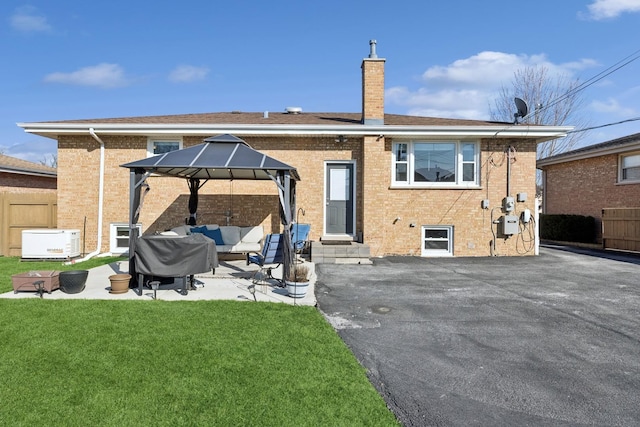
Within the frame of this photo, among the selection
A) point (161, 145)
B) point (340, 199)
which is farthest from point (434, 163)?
point (161, 145)

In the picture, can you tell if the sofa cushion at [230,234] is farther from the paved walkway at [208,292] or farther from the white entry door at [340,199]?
the white entry door at [340,199]

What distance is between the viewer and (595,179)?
625 inches

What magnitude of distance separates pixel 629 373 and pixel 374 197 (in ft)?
26.9

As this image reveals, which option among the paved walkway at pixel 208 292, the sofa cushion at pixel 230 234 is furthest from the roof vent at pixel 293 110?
the paved walkway at pixel 208 292

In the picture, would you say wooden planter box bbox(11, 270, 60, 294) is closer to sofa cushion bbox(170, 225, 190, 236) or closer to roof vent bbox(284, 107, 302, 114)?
sofa cushion bbox(170, 225, 190, 236)

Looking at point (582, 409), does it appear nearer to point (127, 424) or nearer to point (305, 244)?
point (127, 424)

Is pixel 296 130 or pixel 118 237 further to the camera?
pixel 118 237

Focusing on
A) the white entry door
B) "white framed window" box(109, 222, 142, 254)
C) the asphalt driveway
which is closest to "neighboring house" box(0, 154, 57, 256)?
"white framed window" box(109, 222, 142, 254)

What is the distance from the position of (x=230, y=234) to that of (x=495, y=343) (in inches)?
318

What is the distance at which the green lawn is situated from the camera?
9.51 ft

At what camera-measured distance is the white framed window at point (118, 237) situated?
11.9 meters

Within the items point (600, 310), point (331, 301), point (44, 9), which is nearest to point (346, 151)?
point (331, 301)

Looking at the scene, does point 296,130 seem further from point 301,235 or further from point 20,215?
point 20,215

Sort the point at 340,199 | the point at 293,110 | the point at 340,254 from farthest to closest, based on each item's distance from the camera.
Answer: the point at 293,110 → the point at 340,199 → the point at 340,254
